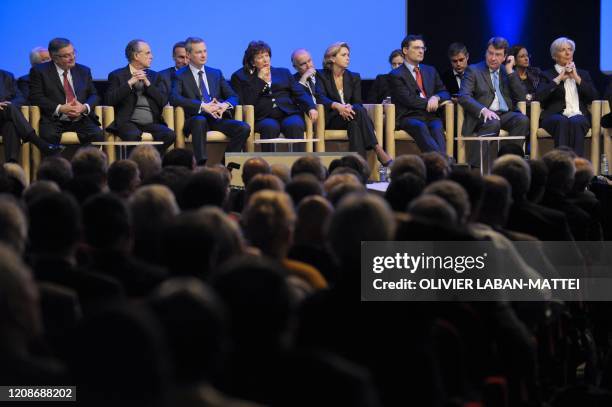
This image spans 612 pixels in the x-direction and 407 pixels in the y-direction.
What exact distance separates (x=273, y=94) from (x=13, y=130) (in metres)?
2.11

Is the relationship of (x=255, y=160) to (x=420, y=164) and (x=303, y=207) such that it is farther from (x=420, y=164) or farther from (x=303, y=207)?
(x=303, y=207)

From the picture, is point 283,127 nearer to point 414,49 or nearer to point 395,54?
point 414,49

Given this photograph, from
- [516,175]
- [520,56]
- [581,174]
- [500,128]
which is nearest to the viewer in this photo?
[516,175]

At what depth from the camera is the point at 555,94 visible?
908 cm

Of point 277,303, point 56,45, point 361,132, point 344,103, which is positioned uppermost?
point 56,45

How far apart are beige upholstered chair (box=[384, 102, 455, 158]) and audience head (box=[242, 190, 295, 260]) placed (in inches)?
237

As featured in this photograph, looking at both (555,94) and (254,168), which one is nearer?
(254,168)

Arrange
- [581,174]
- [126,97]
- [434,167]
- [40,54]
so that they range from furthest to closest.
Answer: [40,54] → [126,97] → [434,167] → [581,174]

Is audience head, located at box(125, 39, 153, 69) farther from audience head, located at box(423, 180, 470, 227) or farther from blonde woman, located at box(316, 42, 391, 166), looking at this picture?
audience head, located at box(423, 180, 470, 227)

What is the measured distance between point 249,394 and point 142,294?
35.3 inches

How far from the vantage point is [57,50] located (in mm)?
8250

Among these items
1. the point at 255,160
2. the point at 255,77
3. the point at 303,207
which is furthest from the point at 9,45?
the point at 303,207

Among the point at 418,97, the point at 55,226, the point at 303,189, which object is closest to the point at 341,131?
the point at 418,97

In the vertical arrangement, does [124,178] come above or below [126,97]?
below
